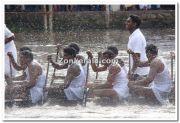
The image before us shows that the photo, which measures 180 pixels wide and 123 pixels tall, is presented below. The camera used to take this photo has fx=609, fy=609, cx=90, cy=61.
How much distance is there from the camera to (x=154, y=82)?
9.35 meters

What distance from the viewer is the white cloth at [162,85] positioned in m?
9.30

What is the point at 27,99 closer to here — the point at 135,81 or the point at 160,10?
the point at 135,81

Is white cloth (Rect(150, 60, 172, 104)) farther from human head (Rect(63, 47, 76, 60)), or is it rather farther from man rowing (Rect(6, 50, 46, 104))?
man rowing (Rect(6, 50, 46, 104))

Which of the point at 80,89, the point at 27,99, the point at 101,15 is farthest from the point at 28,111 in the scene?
the point at 101,15

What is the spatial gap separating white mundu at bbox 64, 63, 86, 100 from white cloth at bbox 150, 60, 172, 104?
1077 millimetres

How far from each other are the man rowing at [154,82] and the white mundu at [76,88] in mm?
741

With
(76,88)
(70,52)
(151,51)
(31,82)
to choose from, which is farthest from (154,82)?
(31,82)

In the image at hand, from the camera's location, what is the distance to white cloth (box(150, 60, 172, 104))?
9305 mm

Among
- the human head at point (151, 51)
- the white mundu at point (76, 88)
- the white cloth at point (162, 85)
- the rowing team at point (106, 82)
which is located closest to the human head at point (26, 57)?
the rowing team at point (106, 82)

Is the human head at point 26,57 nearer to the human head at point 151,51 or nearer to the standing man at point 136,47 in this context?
the standing man at point 136,47

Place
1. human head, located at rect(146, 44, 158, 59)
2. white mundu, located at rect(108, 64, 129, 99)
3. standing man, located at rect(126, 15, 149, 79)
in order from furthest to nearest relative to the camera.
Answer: standing man, located at rect(126, 15, 149, 79) < white mundu, located at rect(108, 64, 129, 99) < human head, located at rect(146, 44, 158, 59)

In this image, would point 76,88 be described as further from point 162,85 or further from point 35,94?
point 162,85

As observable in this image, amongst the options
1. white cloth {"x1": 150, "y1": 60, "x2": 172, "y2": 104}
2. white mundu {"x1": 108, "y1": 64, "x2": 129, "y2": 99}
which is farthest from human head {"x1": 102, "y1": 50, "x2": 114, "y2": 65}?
white cloth {"x1": 150, "y1": 60, "x2": 172, "y2": 104}

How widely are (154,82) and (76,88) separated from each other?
1.20 metres
